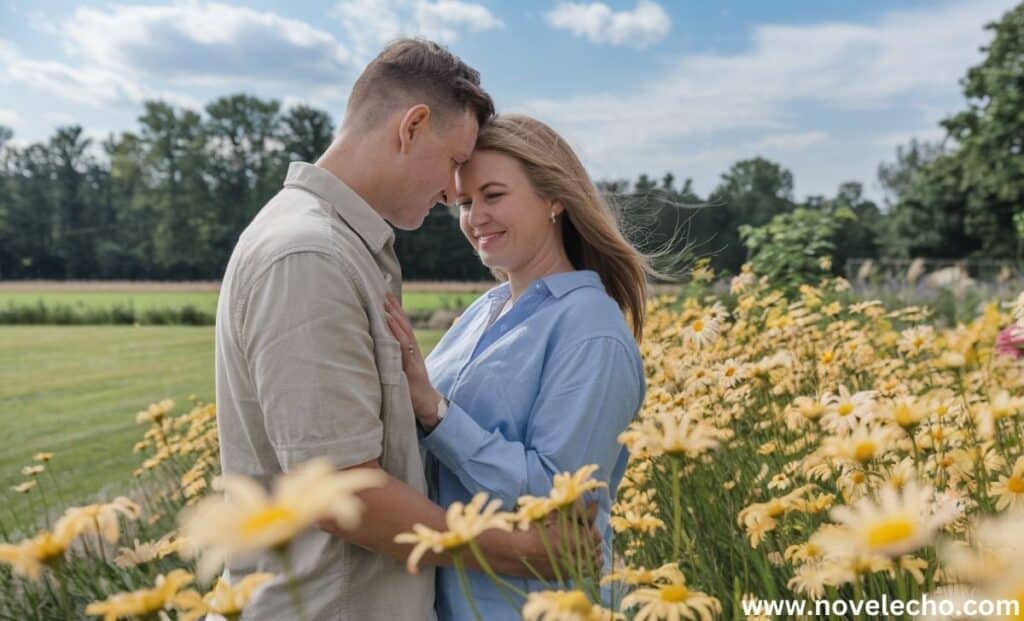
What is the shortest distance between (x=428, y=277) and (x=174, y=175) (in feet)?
70.8

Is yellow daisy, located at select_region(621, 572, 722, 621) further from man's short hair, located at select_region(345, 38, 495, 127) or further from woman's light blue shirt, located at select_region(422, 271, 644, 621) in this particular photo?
man's short hair, located at select_region(345, 38, 495, 127)

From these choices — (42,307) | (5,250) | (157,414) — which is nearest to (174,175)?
(5,250)

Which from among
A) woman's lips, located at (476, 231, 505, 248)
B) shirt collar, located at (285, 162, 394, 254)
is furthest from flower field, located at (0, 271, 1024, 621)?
woman's lips, located at (476, 231, 505, 248)

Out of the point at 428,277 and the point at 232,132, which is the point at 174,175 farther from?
the point at 428,277

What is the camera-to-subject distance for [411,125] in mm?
1889

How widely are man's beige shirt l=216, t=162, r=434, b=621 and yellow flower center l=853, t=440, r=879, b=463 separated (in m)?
0.82

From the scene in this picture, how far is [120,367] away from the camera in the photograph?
14.3 meters

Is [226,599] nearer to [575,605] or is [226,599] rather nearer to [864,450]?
[575,605]

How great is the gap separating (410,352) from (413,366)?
0.04 meters

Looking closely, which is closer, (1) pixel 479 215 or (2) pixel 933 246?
(1) pixel 479 215

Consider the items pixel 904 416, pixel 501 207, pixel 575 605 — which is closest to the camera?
pixel 575 605

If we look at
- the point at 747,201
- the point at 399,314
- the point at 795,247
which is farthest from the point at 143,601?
the point at 747,201

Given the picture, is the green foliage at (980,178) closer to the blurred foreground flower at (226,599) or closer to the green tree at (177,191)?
the blurred foreground flower at (226,599)

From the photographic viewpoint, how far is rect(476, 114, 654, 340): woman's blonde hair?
2.25 metres
